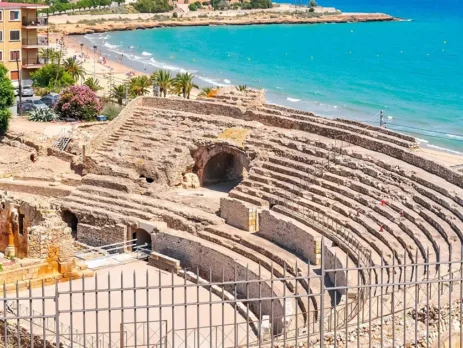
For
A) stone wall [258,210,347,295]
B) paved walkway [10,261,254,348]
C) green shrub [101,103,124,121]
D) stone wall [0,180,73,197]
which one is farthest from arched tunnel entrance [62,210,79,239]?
green shrub [101,103,124,121]

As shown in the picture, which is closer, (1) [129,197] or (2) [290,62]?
(1) [129,197]

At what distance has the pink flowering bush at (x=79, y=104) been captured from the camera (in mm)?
47875

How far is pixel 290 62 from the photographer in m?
97.2

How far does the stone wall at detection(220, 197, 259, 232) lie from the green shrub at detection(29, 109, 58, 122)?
16940 millimetres

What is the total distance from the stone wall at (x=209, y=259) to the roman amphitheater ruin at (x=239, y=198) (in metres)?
0.06

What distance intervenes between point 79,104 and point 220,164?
11.5 metres

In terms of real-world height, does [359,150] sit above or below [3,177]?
above

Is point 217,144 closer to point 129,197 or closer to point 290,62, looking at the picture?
point 129,197

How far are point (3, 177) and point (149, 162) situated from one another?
22.9ft

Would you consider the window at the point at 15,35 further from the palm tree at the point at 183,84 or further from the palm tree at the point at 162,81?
the palm tree at the point at 183,84

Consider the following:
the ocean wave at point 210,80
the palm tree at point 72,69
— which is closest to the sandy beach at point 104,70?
the palm tree at point 72,69

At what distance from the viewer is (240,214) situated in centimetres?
3294

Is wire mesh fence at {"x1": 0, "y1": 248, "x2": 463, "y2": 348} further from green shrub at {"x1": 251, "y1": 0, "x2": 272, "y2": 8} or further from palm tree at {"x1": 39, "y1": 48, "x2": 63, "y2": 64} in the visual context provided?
green shrub at {"x1": 251, "y1": 0, "x2": 272, "y2": 8}

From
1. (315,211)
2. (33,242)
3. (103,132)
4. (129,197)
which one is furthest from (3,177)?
(315,211)
